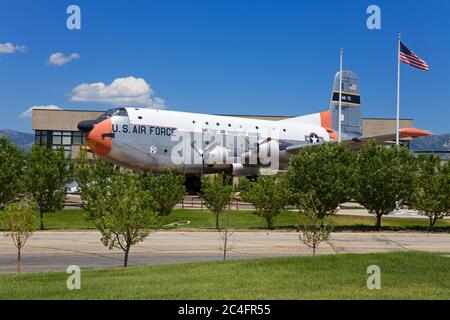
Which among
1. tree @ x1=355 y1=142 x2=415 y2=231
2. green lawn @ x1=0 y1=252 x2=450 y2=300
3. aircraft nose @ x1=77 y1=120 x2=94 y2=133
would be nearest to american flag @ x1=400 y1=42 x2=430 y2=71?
tree @ x1=355 y1=142 x2=415 y2=231

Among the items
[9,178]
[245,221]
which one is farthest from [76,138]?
[245,221]

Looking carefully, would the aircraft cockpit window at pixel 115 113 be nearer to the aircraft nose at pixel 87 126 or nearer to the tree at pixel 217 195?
the aircraft nose at pixel 87 126

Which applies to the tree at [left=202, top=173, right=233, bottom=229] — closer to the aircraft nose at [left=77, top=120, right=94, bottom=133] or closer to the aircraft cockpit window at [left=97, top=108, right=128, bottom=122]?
the aircraft cockpit window at [left=97, top=108, right=128, bottom=122]

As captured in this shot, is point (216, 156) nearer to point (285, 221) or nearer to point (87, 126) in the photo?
point (285, 221)

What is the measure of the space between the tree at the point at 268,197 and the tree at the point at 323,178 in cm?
81

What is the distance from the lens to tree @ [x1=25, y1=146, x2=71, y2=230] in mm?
32375

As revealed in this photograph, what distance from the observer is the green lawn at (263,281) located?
10.4 metres

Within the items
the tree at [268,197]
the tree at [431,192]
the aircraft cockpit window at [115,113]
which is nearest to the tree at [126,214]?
the tree at [268,197]

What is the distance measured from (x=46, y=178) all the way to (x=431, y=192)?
23.3 metres

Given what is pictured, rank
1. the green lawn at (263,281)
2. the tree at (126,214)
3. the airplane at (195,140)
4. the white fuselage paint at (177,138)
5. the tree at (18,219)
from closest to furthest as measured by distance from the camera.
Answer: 1. the green lawn at (263,281)
2. the tree at (126,214)
3. the tree at (18,219)
4. the airplane at (195,140)
5. the white fuselage paint at (177,138)

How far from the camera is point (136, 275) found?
1376 cm
